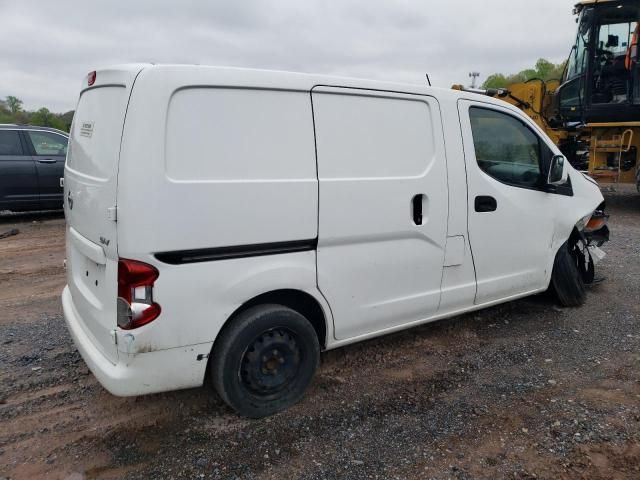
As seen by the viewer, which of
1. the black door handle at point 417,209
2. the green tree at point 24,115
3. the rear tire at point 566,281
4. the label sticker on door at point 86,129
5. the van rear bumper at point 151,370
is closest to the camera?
the van rear bumper at point 151,370

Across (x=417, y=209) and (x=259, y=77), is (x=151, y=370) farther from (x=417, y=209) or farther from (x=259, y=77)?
(x=417, y=209)

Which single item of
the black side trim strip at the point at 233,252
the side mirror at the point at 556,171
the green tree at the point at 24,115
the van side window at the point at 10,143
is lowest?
the black side trim strip at the point at 233,252

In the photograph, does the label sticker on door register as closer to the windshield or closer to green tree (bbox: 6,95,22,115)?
the windshield

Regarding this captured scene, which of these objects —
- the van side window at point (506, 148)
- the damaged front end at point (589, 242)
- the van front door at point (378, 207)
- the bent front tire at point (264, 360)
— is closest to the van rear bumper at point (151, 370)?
the bent front tire at point (264, 360)

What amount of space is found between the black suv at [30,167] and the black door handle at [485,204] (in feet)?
24.5

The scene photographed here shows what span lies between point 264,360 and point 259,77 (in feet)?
5.25

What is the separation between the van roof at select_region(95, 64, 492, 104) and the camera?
2564mm

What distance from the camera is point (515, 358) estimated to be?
3.85 meters

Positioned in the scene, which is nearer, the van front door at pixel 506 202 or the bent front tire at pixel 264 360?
the bent front tire at pixel 264 360

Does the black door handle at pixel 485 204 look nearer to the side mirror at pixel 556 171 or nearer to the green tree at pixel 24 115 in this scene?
the side mirror at pixel 556 171

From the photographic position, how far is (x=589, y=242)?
515cm

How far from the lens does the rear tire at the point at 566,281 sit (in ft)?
15.2

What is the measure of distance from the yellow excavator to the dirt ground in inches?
286

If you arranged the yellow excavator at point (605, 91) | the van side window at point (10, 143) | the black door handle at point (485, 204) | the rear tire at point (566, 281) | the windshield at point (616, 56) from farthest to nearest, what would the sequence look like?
1. the yellow excavator at point (605, 91)
2. the windshield at point (616, 56)
3. the van side window at point (10, 143)
4. the rear tire at point (566, 281)
5. the black door handle at point (485, 204)
